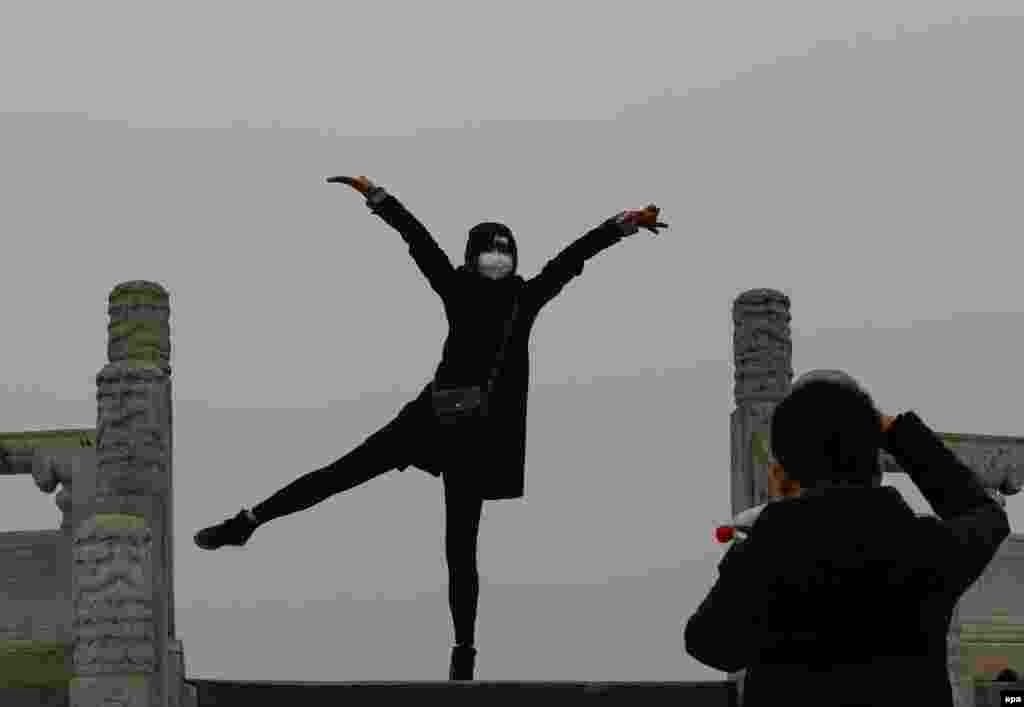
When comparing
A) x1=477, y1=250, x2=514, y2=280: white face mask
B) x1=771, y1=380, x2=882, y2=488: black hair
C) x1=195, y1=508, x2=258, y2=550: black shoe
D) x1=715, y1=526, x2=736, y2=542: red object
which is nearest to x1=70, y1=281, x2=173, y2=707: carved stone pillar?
x1=195, y1=508, x2=258, y2=550: black shoe

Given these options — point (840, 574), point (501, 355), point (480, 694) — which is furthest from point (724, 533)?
point (501, 355)

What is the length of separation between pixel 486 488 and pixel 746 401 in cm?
126

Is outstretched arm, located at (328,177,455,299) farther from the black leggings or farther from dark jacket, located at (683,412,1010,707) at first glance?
dark jacket, located at (683,412,1010,707)

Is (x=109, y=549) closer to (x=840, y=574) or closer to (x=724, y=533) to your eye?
(x=724, y=533)

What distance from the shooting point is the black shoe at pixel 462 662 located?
8070 mm

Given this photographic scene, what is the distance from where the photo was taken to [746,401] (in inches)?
321

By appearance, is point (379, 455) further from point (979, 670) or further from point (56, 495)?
point (979, 670)

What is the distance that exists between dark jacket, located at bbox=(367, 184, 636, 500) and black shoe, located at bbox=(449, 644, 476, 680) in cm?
70

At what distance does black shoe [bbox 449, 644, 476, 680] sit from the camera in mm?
8070

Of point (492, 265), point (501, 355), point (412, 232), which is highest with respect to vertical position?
point (412, 232)

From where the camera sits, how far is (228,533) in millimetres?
7953

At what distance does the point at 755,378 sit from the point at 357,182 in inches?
80.5

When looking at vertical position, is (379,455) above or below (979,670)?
above

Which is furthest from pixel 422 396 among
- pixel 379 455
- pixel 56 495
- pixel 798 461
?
pixel 798 461
